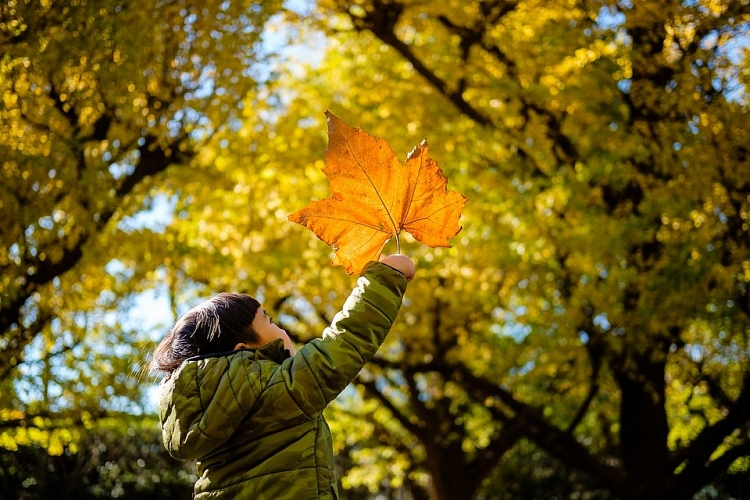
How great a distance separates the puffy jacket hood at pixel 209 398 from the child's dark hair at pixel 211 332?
0.10 metres

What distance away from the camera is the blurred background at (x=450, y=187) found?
631cm

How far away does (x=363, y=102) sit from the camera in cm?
1000

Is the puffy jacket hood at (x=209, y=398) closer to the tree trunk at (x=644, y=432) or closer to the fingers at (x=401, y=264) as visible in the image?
the fingers at (x=401, y=264)

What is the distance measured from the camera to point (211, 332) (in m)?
2.34

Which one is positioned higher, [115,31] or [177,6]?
[177,6]

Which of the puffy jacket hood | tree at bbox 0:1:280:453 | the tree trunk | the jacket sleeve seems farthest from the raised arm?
the tree trunk

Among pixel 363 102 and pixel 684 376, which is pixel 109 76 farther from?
pixel 684 376

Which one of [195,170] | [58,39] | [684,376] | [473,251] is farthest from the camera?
[473,251]

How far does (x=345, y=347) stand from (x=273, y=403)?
0.24 metres

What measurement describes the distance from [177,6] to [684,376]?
6.17 meters

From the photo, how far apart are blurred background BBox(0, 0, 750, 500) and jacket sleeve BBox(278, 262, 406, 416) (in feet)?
12.4

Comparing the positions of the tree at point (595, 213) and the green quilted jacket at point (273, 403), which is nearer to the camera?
the green quilted jacket at point (273, 403)

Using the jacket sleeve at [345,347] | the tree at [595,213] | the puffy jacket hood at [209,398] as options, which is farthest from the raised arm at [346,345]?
the tree at [595,213]

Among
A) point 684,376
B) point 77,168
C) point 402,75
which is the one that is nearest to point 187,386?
point 77,168
